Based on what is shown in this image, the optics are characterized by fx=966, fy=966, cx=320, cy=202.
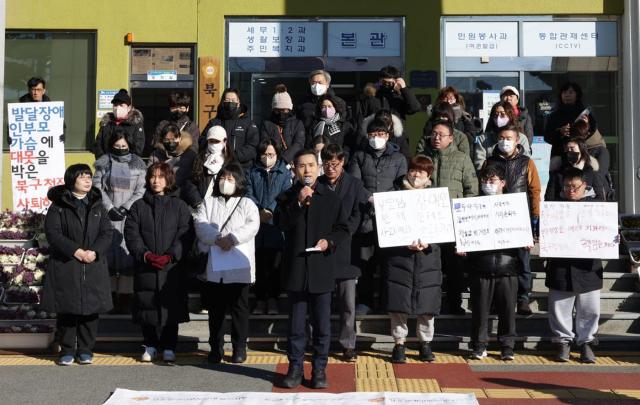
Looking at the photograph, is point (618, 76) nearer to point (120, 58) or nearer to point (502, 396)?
point (120, 58)

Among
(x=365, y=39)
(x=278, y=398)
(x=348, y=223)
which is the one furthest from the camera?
(x=365, y=39)

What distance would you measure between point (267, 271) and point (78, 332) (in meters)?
1.95

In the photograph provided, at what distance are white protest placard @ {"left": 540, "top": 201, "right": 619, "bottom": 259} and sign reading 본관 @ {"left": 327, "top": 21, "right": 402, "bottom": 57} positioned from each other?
6.58 m

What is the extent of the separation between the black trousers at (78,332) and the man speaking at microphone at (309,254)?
6.80 ft

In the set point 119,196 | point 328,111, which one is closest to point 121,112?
point 119,196

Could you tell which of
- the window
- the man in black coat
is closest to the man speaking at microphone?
the man in black coat

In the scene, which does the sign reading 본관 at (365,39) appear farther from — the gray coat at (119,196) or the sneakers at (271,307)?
the sneakers at (271,307)

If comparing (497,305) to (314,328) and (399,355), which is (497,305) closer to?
(399,355)

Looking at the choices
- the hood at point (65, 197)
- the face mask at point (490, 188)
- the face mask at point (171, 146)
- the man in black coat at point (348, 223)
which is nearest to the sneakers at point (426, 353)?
the man in black coat at point (348, 223)

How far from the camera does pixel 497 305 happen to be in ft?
29.4

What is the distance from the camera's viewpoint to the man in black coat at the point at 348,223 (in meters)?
8.44

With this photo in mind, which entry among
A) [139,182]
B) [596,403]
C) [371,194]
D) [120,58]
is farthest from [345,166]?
[120,58]

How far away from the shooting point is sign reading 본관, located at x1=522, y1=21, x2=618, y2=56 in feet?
49.0

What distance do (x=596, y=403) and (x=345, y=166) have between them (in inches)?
146
